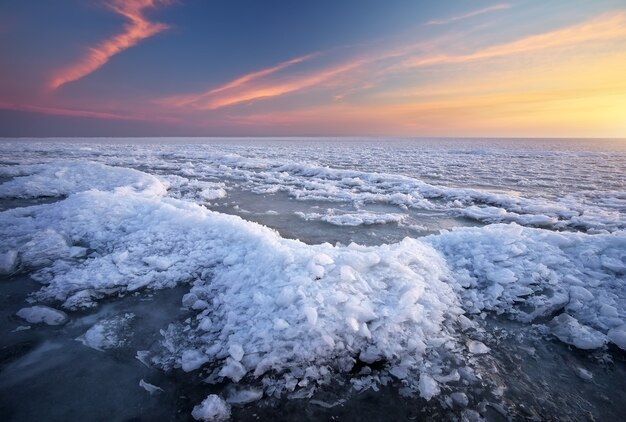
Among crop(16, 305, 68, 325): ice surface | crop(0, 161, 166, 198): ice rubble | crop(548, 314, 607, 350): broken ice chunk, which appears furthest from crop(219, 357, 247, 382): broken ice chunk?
crop(0, 161, 166, 198): ice rubble

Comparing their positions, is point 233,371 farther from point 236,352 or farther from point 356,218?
→ point 356,218

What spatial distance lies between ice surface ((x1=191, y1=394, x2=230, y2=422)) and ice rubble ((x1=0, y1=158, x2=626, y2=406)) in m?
0.04

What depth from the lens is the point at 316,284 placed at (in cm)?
352

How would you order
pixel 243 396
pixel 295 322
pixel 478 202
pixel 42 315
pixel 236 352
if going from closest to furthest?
1. pixel 243 396
2. pixel 236 352
3. pixel 295 322
4. pixel 42 315
5. pixel 478 202

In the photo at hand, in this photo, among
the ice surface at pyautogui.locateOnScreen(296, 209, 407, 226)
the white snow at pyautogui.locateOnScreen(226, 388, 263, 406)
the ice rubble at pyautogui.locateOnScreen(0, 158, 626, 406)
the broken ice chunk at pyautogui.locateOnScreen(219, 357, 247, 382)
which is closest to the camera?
the white snow at pyautogui.locateOnScreen(226, 388, 263, 406)

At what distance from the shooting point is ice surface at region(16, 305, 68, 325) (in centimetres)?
339

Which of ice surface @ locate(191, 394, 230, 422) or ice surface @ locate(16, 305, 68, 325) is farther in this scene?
ice surface @ locate(16, 305, 68, 325)

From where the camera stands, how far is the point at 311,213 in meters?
8.43

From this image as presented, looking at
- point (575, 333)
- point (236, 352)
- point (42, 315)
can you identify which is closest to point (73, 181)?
point (42, 315)

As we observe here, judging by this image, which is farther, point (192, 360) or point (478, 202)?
point (478, 202)

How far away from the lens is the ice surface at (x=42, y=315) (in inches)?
133

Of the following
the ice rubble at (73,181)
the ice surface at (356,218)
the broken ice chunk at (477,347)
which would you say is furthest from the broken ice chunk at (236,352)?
the ice rubble at (73,181)

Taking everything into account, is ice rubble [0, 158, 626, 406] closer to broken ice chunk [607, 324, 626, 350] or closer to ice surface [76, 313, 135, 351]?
broken ice chunk [607, 324, 626, 350]

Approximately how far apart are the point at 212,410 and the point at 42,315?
261 cm
